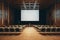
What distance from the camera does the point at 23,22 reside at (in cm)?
1752

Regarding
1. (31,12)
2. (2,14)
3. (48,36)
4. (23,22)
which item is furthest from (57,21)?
(23,22)

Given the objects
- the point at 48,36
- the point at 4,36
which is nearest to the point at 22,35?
the point at 4,36

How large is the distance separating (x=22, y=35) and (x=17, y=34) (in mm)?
180

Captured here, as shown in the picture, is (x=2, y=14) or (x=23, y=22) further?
(x=23, y=22)

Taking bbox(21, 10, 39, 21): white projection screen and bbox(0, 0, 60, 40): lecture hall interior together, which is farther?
bbox(21, 10, 39, 21): white projection screen

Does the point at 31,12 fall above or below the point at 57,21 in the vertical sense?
above

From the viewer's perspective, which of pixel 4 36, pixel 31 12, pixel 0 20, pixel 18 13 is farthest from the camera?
pixel 18 13

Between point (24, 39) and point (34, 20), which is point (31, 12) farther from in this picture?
point (24, 39)

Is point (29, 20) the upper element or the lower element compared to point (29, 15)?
lower

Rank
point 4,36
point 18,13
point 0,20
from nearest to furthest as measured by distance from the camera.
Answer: point 4,36 < point 0,20 < point 18,13

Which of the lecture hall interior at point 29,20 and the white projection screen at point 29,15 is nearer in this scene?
the lecture hall interior at point 29,20

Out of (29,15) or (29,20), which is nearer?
(29,15)

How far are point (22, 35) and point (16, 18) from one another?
45.3ft

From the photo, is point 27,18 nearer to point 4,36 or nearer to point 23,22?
point 23,22
